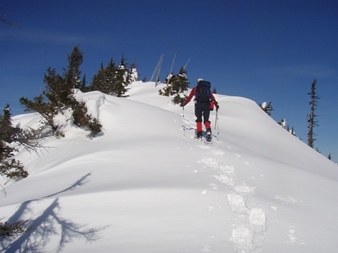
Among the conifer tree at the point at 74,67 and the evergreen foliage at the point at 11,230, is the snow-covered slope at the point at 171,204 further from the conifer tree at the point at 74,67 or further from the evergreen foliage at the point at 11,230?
the conifer tree at the point at 74,67

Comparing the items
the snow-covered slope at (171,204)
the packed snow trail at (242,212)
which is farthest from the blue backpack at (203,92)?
the packed snow trail at (242,212)

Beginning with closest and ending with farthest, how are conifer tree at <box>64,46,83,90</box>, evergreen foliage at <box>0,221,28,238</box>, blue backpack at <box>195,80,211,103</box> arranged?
evergreen foliage at <box>0,221,28,238</box> → blue backpack at <box>195,80,211,103</box> → conifer tree at <box>64,46,83,90</box>

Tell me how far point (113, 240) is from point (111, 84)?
2024 centimetres

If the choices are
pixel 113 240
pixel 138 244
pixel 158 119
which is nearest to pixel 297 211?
pixel 138 244

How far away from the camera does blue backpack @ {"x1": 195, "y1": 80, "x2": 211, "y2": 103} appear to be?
933cm

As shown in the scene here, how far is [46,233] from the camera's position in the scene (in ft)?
12.1

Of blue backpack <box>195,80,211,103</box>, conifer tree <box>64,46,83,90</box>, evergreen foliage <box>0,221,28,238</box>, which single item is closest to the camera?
evergreen foliage <box>0,221,28,238</box>

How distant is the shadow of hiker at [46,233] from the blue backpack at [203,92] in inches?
251

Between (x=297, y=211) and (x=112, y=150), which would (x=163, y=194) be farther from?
(x=112, y=150)

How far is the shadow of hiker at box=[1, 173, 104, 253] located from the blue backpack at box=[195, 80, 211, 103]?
639cm

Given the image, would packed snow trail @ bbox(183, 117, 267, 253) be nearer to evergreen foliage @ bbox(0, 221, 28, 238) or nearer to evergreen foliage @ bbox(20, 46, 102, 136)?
evergreen foliage @ bbox(0, 221, 28, 238)

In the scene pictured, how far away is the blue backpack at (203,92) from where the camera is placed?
9.33 m

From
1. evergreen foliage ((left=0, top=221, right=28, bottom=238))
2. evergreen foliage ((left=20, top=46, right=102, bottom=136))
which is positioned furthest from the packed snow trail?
evergreen foliage ((left=20, top=46, right=102, bottom=136))

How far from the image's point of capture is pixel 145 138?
9055 millimetres
